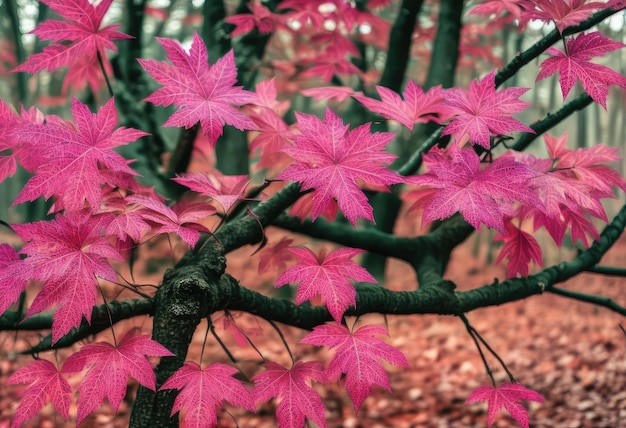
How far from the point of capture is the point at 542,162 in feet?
4.14

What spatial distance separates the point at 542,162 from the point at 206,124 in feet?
2.63

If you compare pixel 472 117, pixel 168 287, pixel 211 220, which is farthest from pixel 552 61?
pixel 211 220

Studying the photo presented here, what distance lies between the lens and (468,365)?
3584 millimetres

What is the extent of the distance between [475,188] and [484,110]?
0.22 meters

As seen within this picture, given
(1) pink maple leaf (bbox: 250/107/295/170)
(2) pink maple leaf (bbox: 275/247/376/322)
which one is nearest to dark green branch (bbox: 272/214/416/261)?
(1) pink maple leaf (bbox: 250/107/295/170)

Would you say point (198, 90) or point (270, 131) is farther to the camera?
point (270, 131)

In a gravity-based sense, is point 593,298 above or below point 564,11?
below

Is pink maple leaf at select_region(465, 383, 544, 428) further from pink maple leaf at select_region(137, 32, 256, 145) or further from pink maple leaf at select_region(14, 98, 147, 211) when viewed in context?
pink maple leaf at select_region(14, 98, 147, 211)

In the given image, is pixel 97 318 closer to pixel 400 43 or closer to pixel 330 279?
pixel 330 279

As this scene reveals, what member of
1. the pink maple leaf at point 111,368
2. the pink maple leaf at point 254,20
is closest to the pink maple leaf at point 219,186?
the pink maple leaf at point 111,368

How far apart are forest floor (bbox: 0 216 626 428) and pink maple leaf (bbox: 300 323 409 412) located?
0.63 meters

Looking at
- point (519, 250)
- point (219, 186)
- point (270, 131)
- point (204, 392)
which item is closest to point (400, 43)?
point (270, 131)

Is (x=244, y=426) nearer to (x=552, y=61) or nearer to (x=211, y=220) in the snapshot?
(x=552, y=61)

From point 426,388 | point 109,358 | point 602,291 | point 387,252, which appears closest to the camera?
point 109,358
